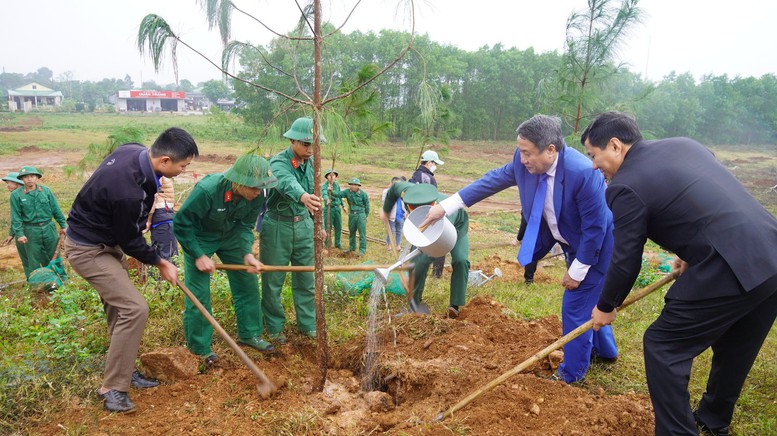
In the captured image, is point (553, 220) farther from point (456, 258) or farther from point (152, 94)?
point (152, 94)

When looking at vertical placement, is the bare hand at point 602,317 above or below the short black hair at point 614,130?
below

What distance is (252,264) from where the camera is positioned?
4.02 m

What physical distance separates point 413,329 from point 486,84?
32.2 meters

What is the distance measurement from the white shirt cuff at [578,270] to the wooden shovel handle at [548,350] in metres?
0.33

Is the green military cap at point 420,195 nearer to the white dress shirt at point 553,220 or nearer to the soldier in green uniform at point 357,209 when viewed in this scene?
the white dress shirt at point 553,220

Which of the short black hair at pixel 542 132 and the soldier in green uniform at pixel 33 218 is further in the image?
the soldier in green uniform at pixel 33 218

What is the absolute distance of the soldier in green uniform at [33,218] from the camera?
22.9 feet

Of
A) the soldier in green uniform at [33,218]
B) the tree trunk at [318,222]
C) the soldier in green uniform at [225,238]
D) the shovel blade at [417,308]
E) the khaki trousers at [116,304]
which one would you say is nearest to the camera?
the tree trunk at [318,222]

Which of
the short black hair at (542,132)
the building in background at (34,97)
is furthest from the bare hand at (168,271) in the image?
A: the building in background at (34,97)

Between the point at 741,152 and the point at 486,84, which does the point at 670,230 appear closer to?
the point at 486,84

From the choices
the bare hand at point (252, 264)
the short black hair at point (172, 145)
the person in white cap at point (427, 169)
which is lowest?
the bare hand at point (252, 264)

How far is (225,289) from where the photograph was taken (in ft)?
16.5

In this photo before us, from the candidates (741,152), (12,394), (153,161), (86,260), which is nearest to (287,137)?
(153,161)

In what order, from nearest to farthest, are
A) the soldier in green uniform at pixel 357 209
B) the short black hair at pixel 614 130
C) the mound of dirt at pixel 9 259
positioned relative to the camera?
the short black hair at pixel 614 130 → the mound of dirt at pixel 9 259 → the soldier in green uniform at pixel 357 209
